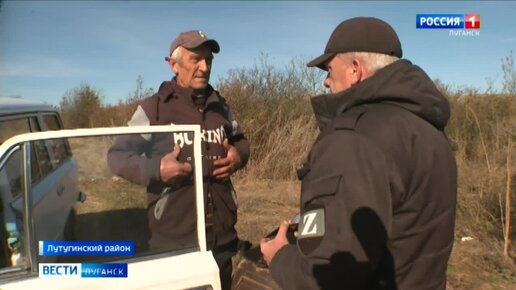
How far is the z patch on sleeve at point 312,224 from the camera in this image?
1.30 m

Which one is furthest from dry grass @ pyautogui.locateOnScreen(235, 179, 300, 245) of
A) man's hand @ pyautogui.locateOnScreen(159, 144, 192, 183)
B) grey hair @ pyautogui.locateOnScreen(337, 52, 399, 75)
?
grey hair @ pyautogui.locateOnScreen(337, 52, 399, 75)

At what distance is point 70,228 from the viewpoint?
1.95 meters

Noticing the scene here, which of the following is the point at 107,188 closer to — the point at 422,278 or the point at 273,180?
the point at 422,278

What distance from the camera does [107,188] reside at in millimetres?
2000

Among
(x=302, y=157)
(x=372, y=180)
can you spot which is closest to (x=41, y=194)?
(x=372, y=180)

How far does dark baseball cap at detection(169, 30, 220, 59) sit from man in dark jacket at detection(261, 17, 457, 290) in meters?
1.26

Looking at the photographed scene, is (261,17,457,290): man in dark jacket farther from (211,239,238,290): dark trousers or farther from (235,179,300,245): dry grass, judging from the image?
(235,179,300,245): dry grass

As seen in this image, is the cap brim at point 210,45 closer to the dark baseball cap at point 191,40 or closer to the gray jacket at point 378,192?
the dark baseball cap at point 191,40

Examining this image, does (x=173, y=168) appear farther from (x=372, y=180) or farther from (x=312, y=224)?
(x=372, y=180)

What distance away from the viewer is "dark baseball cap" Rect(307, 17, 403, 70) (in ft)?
4.87

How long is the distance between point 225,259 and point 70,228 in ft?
3.39

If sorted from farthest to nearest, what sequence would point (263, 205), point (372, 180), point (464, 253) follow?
point (263, 205) < point (464, 253) < point (372, 180)

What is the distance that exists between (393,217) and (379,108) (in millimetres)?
348

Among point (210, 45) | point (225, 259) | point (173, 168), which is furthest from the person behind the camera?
point (210, 45)
